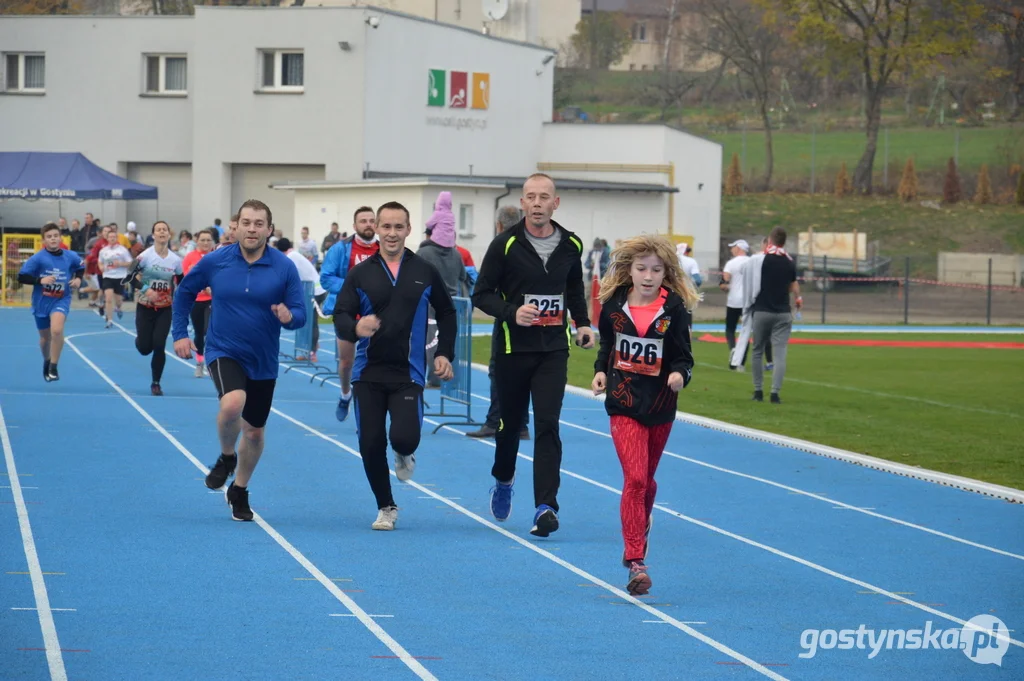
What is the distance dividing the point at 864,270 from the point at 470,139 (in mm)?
14175

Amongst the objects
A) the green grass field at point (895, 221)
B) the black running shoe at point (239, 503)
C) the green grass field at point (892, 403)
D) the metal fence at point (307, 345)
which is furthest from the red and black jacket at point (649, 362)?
the green grass field at point (895, 221)

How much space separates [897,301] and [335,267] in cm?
3376

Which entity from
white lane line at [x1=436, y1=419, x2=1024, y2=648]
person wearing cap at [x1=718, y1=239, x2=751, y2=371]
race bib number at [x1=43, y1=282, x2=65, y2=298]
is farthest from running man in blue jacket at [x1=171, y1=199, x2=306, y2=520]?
person wearing cap at [x1=718, y1=239, x2=751, y2=371]

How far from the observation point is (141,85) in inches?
1897

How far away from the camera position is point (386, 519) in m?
9.39

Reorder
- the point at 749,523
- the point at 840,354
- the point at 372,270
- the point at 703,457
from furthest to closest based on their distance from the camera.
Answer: the point at 840,354 → the point at 703,457 → the point at 749,523 → the point at 372,270

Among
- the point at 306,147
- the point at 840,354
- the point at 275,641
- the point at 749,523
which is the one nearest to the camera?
the point at 275,641

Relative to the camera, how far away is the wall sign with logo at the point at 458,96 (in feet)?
155

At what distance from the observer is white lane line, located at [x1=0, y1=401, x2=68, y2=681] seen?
6078 mm

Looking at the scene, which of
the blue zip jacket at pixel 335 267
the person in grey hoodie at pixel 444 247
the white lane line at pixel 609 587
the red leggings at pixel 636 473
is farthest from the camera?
the person in grey hoodie at pixel 444 247

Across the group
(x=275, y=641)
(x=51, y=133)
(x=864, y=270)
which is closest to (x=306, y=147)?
(x=51, y=133)

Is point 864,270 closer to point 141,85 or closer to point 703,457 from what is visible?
point 141,85

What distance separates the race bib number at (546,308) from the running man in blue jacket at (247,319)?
1.45m

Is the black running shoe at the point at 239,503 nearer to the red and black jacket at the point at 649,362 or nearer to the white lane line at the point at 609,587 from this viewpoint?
the white lane line at the point at 609,587
